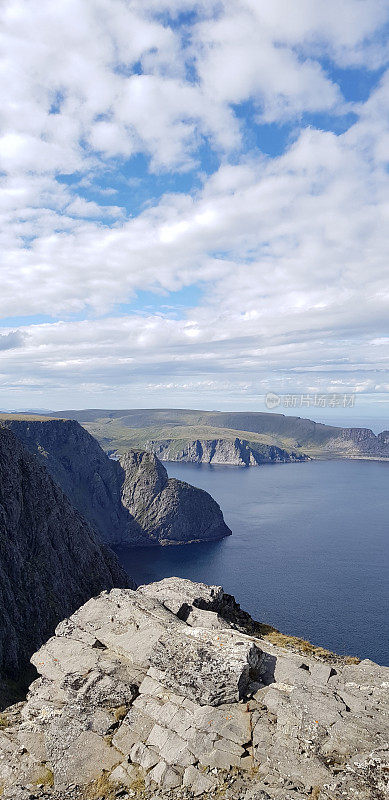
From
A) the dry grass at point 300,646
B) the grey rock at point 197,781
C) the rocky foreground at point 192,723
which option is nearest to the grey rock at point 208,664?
the rocky foreground at point 192,723

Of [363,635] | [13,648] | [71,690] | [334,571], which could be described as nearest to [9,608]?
[13,648]

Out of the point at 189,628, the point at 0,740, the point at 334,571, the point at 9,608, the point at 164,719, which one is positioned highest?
the point at 189,628

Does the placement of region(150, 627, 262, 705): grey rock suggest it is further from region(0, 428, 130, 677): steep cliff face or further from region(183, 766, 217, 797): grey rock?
region(0, 428, 130, 677): steep cliff face

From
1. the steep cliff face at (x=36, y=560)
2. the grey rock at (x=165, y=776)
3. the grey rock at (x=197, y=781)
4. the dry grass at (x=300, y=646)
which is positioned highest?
the grey rock at (x=197, y=781)

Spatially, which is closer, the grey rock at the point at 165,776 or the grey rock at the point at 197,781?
the grey rock at the point at 197,781

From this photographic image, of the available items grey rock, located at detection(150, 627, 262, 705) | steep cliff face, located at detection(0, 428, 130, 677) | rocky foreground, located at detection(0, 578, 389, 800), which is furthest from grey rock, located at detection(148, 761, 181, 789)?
steep cliff face, located at detection(0, 428, 130, 677)

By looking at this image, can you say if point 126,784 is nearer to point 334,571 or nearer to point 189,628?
point 189,628

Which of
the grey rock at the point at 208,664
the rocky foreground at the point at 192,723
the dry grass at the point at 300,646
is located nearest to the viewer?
the rocky foreground at the point at 192,723

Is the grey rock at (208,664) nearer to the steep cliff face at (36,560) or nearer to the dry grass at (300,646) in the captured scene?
the dry grass at (300,646)
